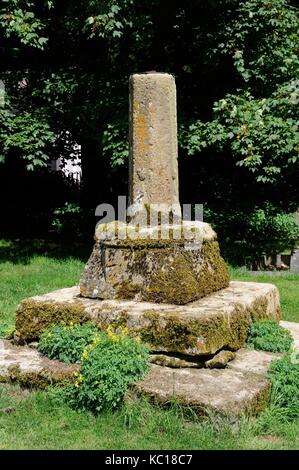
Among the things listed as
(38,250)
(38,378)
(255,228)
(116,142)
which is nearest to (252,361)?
(38,378)

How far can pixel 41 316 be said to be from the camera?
17.5ft

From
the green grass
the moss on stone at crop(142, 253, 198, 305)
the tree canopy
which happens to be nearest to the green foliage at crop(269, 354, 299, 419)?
the moss on stone at crop(142, 253, 198, 305)

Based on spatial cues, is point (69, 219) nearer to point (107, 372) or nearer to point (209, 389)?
point (107, 372)

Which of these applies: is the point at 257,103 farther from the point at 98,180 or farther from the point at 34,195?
the point at 34,195

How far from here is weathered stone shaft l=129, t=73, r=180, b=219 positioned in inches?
217

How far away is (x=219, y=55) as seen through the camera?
428 inches

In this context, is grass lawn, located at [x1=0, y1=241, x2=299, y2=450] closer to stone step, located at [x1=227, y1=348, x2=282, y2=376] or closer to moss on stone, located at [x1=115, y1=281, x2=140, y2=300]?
stone step, located at [x1=227, y1=348, x2=282, y2=376]

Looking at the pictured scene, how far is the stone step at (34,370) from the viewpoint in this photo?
471cm

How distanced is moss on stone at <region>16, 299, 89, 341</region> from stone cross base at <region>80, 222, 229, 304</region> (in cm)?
31

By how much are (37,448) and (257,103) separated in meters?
7.34

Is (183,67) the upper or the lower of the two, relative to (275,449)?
upper

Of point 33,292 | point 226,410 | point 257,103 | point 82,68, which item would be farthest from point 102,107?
point 226,410

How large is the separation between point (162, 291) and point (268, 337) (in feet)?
3.36

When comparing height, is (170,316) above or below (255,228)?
below
